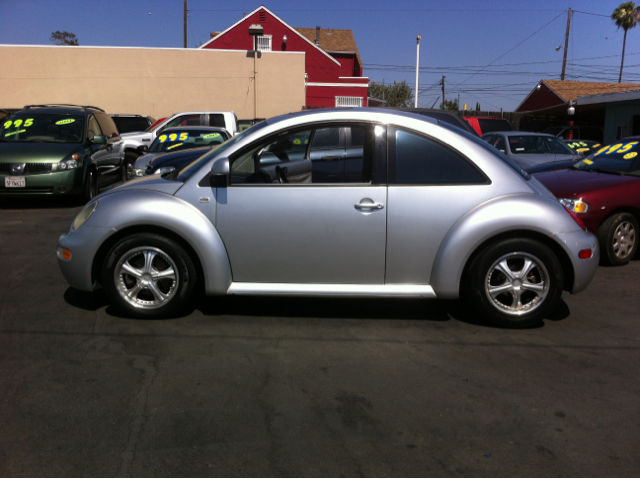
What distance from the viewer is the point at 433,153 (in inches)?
195

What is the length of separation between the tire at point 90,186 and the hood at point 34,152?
52cm

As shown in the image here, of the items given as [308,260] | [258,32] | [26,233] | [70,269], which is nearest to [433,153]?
[308,260]

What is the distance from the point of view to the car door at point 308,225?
16.0 feet

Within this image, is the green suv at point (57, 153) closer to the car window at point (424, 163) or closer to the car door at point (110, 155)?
the car door at point (110, 155)

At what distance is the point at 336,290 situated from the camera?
4.94 meters

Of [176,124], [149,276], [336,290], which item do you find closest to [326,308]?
[336,290]

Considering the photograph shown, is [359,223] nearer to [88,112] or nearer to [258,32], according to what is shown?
[88,112]

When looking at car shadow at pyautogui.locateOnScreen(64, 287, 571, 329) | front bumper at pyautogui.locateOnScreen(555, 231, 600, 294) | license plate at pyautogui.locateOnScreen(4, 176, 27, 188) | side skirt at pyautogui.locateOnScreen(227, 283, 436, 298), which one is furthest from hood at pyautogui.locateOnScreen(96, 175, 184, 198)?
license plate at pyautogui.locateOnScreen(4, 176, 27, 188)

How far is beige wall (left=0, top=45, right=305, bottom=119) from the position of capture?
27906 millimetres

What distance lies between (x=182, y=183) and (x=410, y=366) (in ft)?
7.53

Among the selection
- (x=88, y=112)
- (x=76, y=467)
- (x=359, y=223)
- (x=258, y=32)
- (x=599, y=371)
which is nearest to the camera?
(x=76, y=467)

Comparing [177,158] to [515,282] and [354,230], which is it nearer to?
[354,230]

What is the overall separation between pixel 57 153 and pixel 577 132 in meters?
22.1

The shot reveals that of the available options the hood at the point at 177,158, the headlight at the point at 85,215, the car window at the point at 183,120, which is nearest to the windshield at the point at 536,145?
the hood at the point at 177,158
